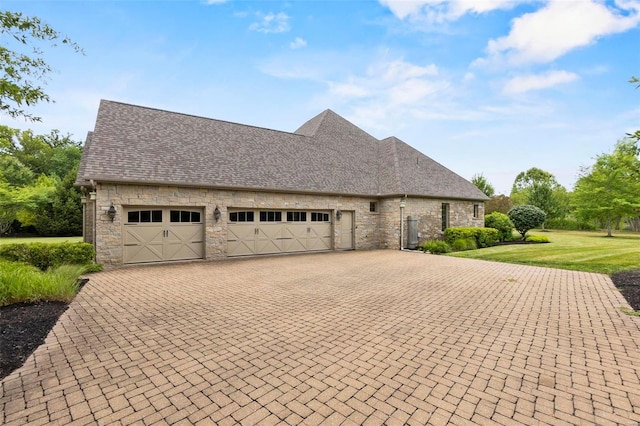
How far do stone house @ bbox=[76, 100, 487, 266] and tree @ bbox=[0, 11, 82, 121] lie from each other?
5.29m

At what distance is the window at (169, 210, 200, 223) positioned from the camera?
11234mm

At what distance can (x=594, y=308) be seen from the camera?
5.78 metres

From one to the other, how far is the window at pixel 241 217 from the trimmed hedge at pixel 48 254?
4.87 meters

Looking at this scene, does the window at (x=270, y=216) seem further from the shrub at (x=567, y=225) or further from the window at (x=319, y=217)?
the shrub at (x=567, y=225)

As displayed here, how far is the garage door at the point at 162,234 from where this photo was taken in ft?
34.5

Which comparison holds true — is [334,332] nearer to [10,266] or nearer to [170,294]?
[170,294]

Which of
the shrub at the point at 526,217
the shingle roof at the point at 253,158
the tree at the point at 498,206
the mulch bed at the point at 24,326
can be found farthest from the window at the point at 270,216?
the tree at the point at 498,206

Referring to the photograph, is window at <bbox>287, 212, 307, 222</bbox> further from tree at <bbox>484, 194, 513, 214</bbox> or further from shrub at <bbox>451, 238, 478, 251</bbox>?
tree at <bbox>484, 194, 513, 214</bbox>

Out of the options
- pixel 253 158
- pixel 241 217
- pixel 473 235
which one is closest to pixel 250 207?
pixel 241 217

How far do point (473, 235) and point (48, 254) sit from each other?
18718 millimetres

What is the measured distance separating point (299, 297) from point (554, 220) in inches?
1524

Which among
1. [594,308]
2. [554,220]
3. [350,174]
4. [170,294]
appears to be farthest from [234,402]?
[554,220]

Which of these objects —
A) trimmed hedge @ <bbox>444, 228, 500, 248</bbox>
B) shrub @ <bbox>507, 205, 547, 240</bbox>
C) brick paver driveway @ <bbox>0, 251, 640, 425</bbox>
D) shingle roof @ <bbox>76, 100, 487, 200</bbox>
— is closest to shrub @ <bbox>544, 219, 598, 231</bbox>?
shrub @ <bbox>507, 205, 547, 240</bbox>

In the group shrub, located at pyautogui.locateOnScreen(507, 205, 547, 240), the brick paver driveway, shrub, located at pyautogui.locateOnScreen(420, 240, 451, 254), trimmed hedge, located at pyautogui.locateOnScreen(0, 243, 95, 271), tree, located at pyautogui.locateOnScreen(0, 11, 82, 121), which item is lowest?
the brick paver driveway
